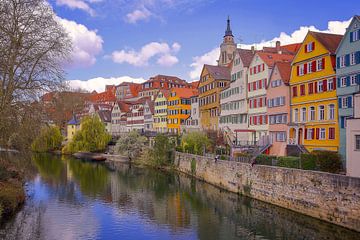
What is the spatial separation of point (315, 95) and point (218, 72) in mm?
22748

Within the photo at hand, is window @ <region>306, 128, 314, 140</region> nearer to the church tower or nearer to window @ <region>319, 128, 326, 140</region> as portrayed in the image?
window @ <region>319, 128, 326, 140</region>

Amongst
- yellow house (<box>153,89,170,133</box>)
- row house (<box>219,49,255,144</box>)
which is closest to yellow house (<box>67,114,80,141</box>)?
yellow house (<box>153,89,170,133</box>)

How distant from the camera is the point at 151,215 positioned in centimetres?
2417

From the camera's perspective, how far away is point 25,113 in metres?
18.1

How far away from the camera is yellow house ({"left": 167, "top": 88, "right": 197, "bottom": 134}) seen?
6569cm

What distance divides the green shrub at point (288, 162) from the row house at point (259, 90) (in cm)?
1178

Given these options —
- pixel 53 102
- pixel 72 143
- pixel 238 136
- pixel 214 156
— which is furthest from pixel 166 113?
pixel 53 102

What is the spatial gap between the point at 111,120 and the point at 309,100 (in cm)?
6886

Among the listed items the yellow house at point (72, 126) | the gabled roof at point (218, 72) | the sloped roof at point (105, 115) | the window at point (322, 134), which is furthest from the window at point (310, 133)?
the sloped roof at point (105, 115)

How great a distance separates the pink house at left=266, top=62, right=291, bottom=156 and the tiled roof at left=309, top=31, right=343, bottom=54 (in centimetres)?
521

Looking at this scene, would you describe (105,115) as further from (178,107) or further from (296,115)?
(296,115)

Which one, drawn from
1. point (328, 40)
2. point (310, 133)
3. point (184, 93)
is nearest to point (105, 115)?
point (184, 93)

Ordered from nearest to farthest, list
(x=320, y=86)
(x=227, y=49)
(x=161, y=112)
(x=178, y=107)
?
(x=320, y=86), (x=178, y=107), (x=161, y=112), (x=227, y=49)

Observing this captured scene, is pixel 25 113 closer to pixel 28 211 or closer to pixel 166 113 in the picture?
pixel 28 211
